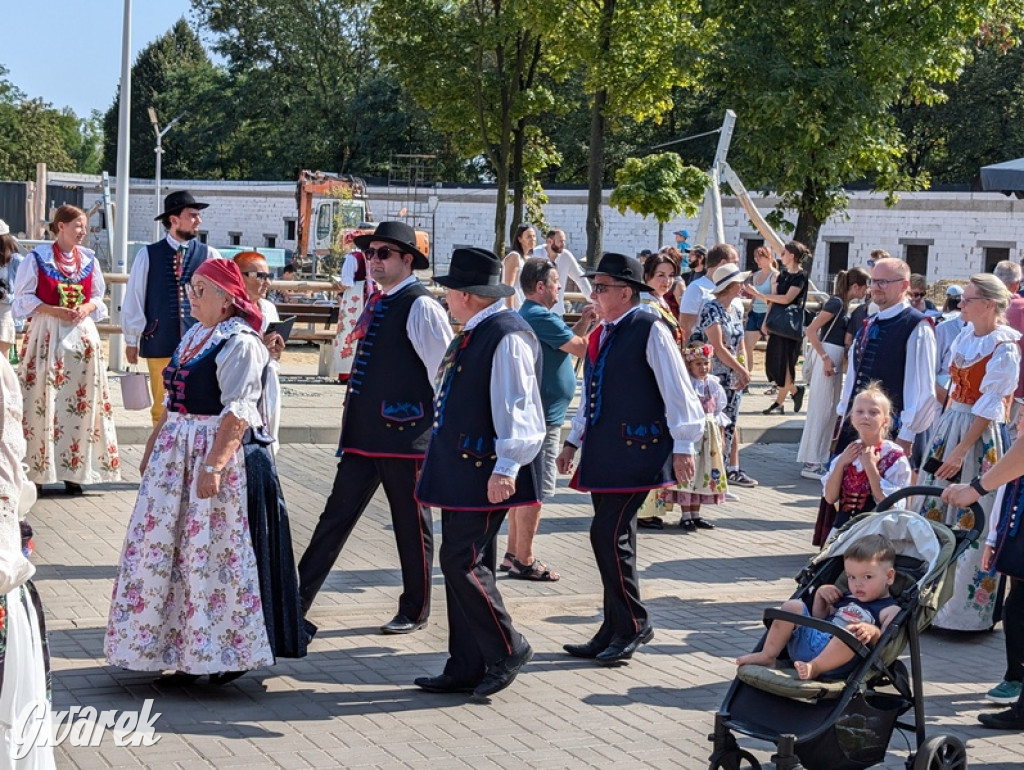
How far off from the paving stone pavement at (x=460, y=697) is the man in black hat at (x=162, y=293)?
1210 millimetres

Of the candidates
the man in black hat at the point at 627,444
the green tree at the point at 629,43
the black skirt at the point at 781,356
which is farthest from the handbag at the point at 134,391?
the green tree at the point at 629,43

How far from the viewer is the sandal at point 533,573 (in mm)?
8617

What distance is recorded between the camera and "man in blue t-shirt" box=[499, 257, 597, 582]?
8320 millimetres

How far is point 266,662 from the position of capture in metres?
6.06

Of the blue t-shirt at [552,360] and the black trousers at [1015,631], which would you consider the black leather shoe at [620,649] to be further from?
the blue t-shirt at [552,360]

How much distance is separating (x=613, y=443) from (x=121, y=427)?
704cm

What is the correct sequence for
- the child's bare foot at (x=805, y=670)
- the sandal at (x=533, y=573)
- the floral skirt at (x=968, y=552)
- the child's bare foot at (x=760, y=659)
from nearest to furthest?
the child's bare foot at (x=805, y=670), the child's bare foot at (x=760, y=659), the floral skirt at (x=968, y=552), the sandal at (x=533, y=573)

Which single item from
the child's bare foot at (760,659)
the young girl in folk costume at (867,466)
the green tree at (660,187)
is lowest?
the child's bare foot at (760,659)

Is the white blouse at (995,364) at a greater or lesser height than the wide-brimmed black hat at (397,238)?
lesser

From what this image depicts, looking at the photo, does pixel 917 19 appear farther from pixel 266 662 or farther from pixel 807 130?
pixel 266 662

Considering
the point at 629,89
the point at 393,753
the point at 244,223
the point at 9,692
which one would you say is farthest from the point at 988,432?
the point at 244,223

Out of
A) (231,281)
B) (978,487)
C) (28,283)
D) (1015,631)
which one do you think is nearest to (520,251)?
(28,283)

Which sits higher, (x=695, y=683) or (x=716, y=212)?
(x=716, y=212)

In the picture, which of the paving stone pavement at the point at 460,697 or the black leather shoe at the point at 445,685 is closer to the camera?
the paving stone pavement at the point at 460,697
